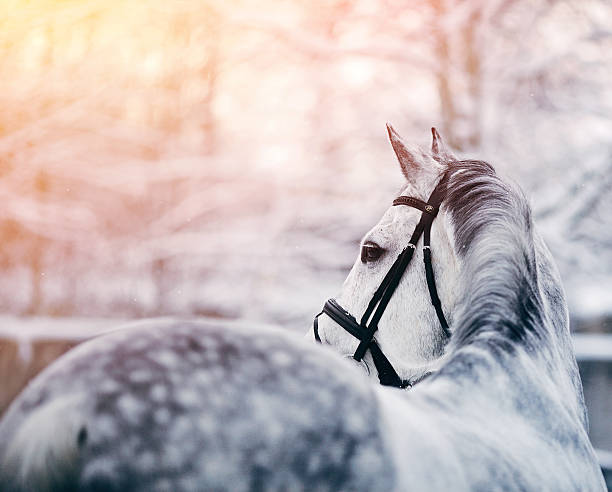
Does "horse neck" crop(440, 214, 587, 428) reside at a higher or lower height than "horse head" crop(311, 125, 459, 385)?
higher

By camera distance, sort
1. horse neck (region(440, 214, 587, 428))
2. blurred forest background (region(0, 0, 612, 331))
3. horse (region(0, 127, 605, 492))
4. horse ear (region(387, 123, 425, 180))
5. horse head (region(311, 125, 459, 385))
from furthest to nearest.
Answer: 1. blurred forest background (region(0, 0, 612, 331))
2. horse ear (region(387, 123, 425, 180))
3. horse head (region(311, 125, 459, 385))
4. horse neck (region(440, 214, 587, 428))
5. horse (region(0, 127, 605, 492))

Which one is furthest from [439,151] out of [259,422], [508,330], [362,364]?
[259,422]

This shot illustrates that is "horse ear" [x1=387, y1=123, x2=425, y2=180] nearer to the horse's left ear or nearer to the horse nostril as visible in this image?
the horse's left ear

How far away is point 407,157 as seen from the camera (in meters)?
1.10

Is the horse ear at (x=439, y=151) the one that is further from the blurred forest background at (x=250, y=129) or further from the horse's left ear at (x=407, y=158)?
the blurred forest background at (x=250, y=129)

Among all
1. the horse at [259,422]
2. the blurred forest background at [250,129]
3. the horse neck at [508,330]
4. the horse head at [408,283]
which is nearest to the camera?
the horse at [259,422]

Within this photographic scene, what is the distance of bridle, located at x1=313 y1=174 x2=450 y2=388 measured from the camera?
39.4 inches

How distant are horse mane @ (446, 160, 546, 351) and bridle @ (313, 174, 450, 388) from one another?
3.0 inches

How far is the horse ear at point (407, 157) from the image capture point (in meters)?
1.10

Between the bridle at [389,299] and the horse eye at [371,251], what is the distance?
0.05 meters

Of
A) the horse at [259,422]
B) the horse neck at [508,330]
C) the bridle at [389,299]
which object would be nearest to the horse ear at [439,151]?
the bridle at [389,299]

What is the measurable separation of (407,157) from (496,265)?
42cm

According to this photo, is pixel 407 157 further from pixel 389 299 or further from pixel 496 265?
pixel 496 265

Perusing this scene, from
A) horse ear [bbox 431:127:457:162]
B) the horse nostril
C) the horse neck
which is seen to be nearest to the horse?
the horse neck
